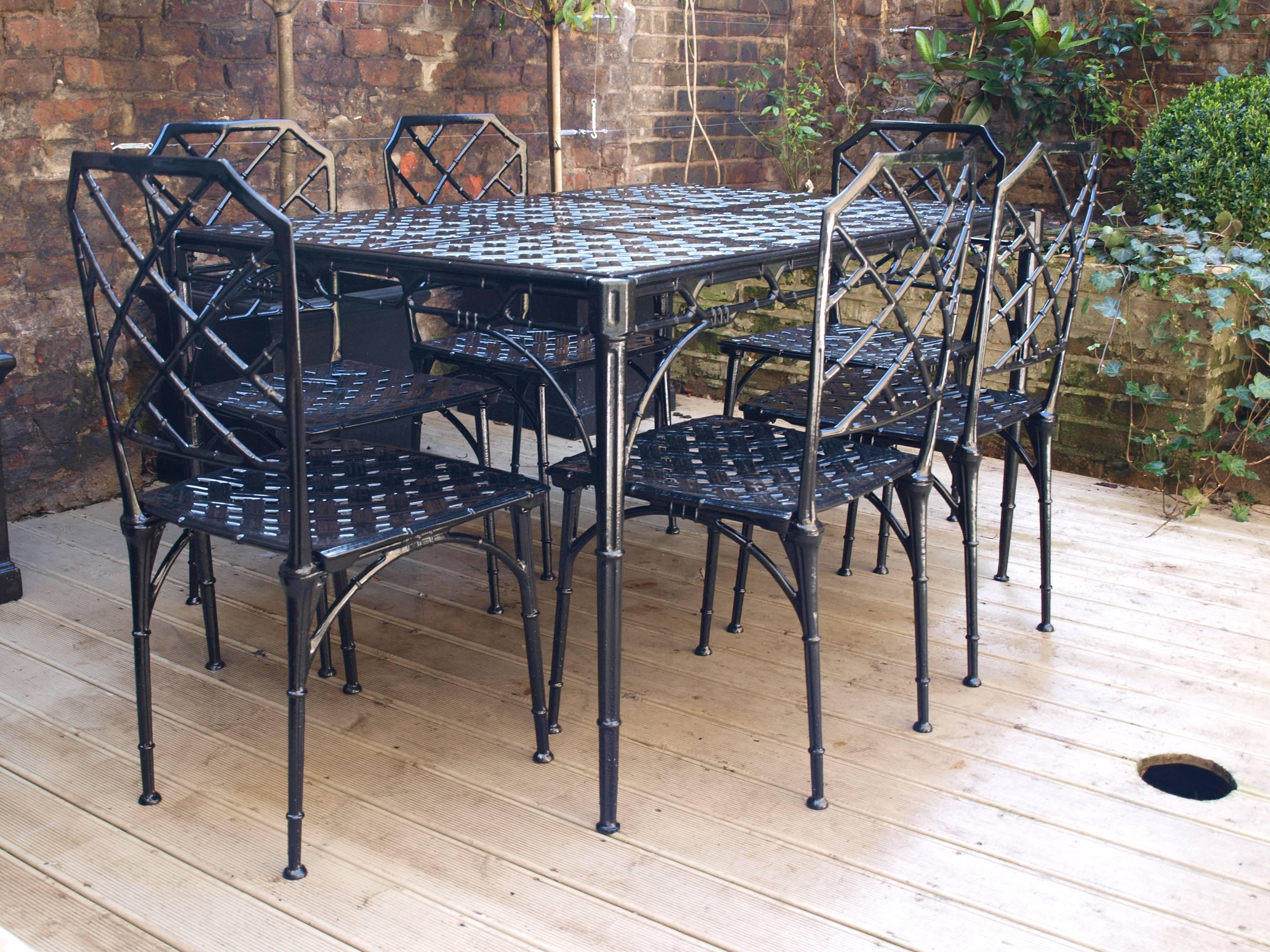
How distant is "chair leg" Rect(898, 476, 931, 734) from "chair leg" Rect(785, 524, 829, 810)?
31cm

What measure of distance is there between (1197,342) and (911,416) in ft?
5.39

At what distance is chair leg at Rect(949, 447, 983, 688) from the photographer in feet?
7.89

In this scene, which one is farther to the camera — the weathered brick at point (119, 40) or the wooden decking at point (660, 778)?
the weathered brick at point (119, 40)

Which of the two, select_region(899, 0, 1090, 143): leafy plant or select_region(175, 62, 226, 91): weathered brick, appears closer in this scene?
select_region(175, 62, 226, 91): weathered brick

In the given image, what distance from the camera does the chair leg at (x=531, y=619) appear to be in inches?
79.7

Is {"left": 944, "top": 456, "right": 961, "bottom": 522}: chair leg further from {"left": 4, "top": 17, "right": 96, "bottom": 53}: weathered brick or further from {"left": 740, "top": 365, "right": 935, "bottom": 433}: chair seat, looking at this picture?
{"left": 4, "top": 17, "right": 96, "bottom": 53}: weathered brick

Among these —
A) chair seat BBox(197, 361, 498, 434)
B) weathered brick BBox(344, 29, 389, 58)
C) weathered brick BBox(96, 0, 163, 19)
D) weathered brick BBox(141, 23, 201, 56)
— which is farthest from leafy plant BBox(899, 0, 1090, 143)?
chair seat BBox(197, 361, 498, 434)

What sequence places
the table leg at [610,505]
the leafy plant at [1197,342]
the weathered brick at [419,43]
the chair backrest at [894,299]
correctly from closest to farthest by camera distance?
the table leg at [610,505]
the chair backrest at [894,299]
the leafy plant at [1197,342]
the weathered brick at [419,43]

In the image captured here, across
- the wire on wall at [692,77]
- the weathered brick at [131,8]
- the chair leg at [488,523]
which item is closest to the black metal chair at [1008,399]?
the chair leg at [488,523]

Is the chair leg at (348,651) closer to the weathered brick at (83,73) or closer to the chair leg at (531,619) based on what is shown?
the chair leg at (531,619)

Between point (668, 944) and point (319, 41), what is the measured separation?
3240mm

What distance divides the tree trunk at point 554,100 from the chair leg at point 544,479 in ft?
5.20

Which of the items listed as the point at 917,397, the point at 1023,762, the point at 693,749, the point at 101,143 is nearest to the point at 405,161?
the point at 101,143

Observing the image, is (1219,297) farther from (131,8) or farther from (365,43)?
(131,8)
